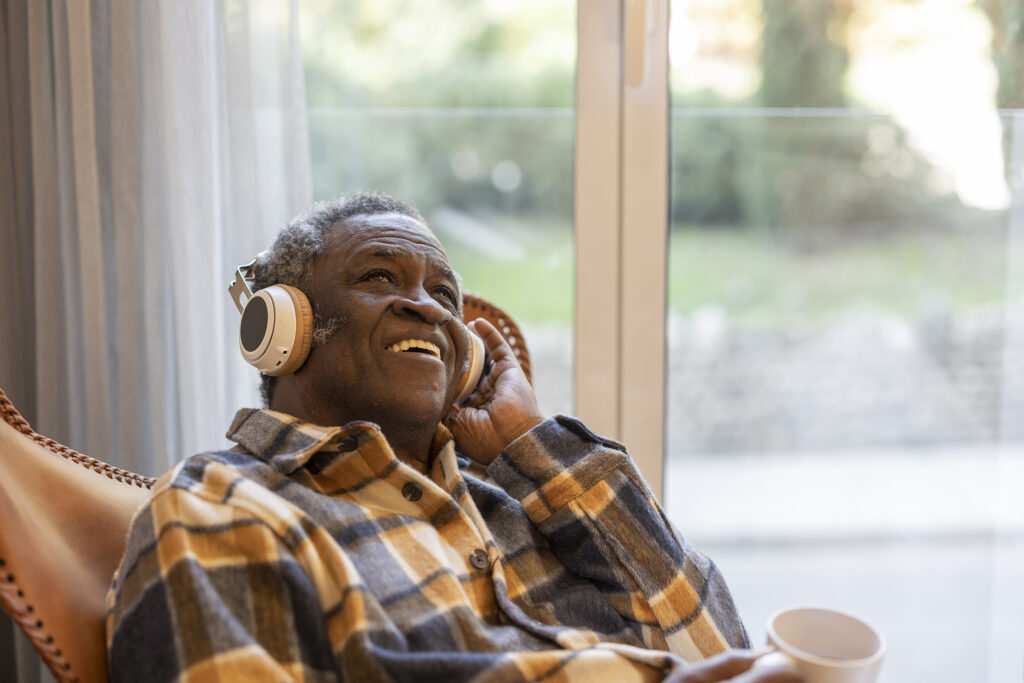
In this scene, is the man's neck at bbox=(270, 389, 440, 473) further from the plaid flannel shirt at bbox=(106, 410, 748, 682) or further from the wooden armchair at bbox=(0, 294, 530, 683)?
the wooden armchair at bbox=(0, 294, 530, 683)

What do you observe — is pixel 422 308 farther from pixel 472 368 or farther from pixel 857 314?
pixel 857 314

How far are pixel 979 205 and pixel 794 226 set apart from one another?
45cm

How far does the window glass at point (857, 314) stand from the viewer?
197 cm

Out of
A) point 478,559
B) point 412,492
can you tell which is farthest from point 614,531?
point 412,492

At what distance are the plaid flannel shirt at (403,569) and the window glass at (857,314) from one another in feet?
2.85

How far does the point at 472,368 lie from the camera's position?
4.81ft

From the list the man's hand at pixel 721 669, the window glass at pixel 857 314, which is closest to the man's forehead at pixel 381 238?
the man's hand at pixel 721 669

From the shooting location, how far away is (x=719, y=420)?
7.00 feet

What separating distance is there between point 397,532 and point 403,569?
0.06 m

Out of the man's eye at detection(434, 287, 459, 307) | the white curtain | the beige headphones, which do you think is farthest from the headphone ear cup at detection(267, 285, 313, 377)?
the white curtain

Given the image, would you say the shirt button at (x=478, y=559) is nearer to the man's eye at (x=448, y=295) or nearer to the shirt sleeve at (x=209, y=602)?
the shirt sleeve at (x=209, y=602)

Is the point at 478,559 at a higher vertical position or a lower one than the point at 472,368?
lower

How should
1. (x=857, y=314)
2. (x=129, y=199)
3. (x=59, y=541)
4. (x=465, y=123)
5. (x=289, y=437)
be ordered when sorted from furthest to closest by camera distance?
(x=857, y=314) → (x=465, y=123) → (x=129, y=199) → (x=289, y=437) → (x=59, y=541)

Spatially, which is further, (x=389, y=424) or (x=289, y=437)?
(x=389, y=424)
